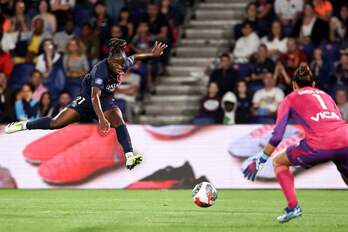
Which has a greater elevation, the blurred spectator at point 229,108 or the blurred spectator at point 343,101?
the blurred spectator at point 343,101

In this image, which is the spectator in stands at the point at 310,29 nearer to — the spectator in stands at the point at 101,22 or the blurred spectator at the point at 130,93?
the blurred spectator at the point at 130,93

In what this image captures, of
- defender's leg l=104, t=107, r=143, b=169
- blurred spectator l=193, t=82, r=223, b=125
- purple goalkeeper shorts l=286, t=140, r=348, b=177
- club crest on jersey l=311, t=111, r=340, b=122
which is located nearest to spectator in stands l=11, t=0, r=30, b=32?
blurred spectator l=193, t=82, r=223, b=125

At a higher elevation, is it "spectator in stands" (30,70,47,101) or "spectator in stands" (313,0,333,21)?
"spectator in stands" (313,0,333,21)

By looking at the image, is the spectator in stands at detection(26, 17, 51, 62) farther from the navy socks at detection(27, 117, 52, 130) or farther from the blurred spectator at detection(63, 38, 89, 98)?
the navy socks at detection(27, 117, 52, 130)

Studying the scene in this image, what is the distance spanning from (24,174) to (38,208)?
548cm

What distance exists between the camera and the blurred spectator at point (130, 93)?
2167cm

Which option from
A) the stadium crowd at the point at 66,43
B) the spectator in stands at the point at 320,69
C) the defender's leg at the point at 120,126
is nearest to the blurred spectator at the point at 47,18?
the stadium crowd at the point at 66,43

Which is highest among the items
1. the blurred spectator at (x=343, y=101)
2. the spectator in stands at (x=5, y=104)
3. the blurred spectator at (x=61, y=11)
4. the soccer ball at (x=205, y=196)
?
the soccer ball at (x=205, y=196)

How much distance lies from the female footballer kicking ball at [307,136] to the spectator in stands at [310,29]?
10.5 m

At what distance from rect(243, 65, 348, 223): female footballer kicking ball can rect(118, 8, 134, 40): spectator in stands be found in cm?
1225

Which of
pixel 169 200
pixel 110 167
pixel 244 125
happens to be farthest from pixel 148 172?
pixel 169 200

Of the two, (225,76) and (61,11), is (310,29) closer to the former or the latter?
(225,76)

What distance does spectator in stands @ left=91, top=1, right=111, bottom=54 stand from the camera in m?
23.4

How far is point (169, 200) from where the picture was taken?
15.5m
